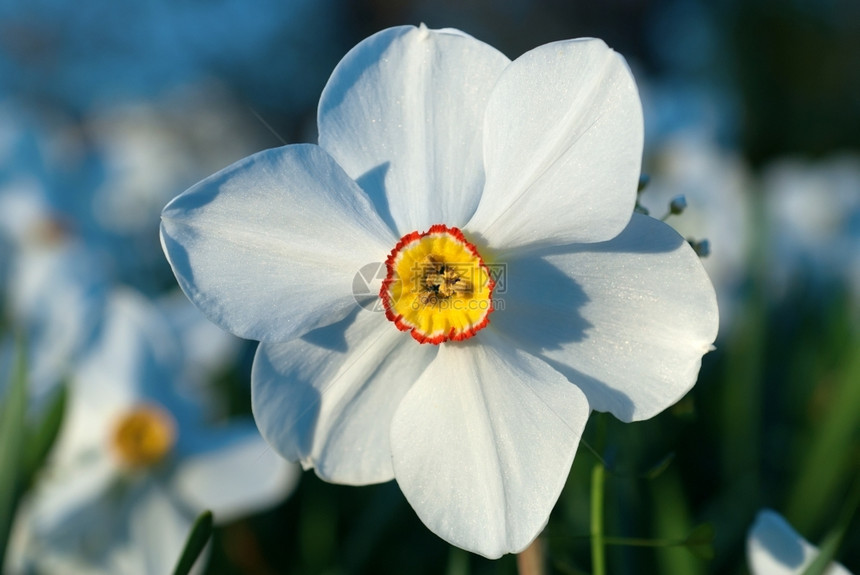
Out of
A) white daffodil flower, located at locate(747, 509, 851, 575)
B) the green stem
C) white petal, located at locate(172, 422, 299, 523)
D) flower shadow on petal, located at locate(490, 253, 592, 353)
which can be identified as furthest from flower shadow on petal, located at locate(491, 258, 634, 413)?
white petal, located at locate(172, 422, 299, 523)

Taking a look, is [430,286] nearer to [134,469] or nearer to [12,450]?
[12,450]

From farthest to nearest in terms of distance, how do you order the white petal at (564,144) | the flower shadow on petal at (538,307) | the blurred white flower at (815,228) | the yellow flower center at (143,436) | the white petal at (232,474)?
the blurred white flower at (815,228)
the yellow flower center at (143,436)
the white petal at (232,474)
the flower shadow on petal at (538,307)
the white petal at (564,144)

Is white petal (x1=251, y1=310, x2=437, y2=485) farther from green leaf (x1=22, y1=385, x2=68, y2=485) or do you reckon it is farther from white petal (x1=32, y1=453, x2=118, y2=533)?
white petal (x1=32, y1=453, x2=118, y2=533)

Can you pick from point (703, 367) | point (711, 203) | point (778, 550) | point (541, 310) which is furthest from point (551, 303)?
point (711, 203)

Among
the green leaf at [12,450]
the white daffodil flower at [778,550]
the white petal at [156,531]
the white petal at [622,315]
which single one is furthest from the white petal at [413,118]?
the white petal at [156,531]

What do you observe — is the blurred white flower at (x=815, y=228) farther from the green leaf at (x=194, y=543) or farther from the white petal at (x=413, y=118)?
the green leaf at (x=194, y=543)

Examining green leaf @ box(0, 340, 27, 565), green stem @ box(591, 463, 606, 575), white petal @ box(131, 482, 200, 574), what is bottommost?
white petal @ box(131, 482, 200, 574)
